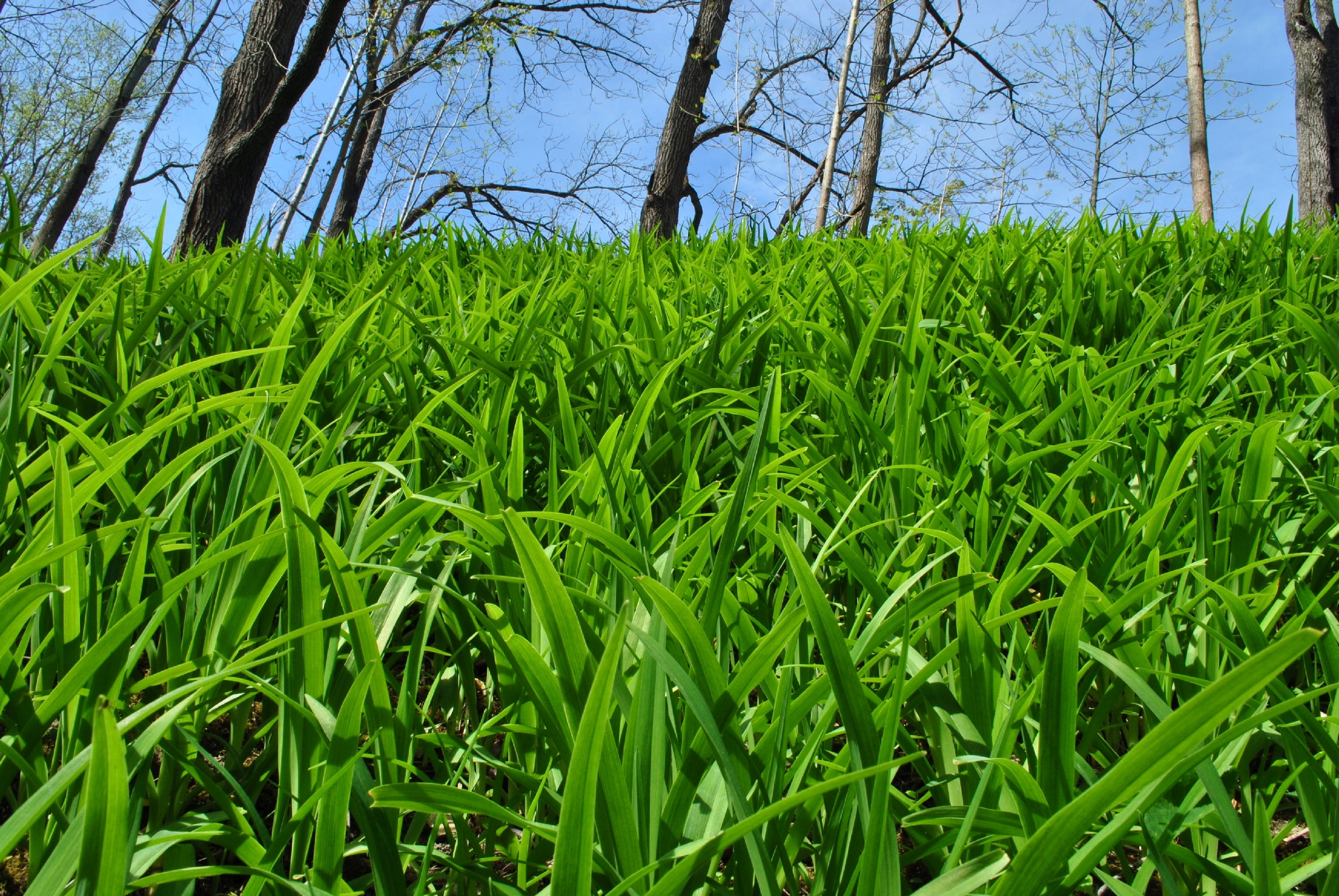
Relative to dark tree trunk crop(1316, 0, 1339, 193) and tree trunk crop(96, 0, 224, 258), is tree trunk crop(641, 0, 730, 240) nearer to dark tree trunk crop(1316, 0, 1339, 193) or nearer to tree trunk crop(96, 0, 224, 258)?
dark tree trunk crop(1316, 0, 1339, 193)

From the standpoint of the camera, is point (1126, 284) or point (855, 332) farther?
point (1126, 284)

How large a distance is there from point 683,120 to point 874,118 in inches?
185

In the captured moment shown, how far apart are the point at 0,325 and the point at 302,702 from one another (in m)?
0.91

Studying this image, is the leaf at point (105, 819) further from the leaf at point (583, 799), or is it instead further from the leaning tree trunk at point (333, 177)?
the leaning tree trunk at point (333, 177)

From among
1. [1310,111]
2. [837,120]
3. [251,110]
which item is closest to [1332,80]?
[1310,111]

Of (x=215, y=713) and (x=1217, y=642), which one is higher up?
(x=1217, y=642)

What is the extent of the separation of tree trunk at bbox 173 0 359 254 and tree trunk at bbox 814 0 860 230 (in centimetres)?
626

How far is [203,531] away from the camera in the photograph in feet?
3.22

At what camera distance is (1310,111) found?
26.1ft

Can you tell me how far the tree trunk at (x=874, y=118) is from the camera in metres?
11.4

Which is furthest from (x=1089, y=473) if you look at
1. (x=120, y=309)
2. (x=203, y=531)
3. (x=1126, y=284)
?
(x=120, y=309)

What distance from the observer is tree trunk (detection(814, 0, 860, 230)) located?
10078 millimetres


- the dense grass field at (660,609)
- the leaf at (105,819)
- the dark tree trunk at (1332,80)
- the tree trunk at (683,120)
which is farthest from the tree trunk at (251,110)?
the dark tree trunk at (1332,80)

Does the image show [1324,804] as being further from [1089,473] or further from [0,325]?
[0,325]
